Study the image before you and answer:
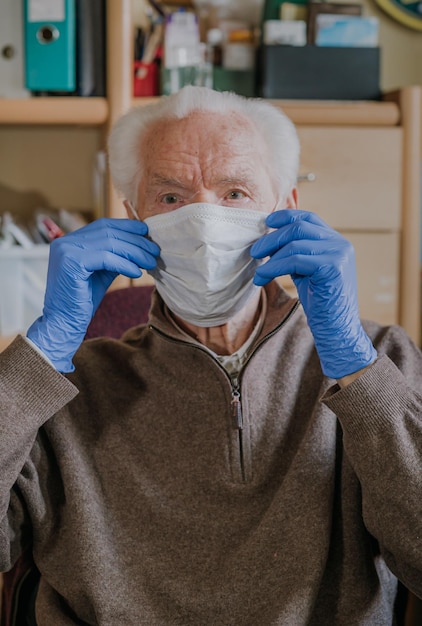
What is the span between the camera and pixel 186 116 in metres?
1.38

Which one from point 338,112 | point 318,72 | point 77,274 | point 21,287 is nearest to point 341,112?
point 338,112

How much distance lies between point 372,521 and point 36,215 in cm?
155

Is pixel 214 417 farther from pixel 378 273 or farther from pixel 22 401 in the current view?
pixel 378 273

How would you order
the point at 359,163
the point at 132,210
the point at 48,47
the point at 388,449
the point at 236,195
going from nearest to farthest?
the point at 388,449 → the point at 236,195 → the point at 132,210 → the point at 48,47 → the point at 359,163

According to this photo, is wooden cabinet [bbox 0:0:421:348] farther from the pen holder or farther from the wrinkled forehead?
the wrinkled forehead

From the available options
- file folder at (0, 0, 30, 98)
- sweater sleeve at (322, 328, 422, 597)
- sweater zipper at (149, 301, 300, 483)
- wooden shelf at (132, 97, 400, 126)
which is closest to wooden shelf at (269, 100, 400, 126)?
wooden shelf at (132, 97, 400, 126)

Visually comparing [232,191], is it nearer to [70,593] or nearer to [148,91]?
[70,593]

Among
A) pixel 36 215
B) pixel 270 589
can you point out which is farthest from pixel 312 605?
pixel 36 215

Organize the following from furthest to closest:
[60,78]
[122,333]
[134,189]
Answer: [60,78], [122,333], [134,189]

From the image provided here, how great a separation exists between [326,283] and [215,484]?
365mm

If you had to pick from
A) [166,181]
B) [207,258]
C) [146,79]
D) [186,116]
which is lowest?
[207,258]

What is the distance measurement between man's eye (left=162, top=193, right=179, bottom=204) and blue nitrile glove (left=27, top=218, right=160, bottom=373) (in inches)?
3.7

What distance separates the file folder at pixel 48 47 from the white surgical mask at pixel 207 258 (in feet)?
3.39

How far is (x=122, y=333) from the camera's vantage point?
1657 millimetres
